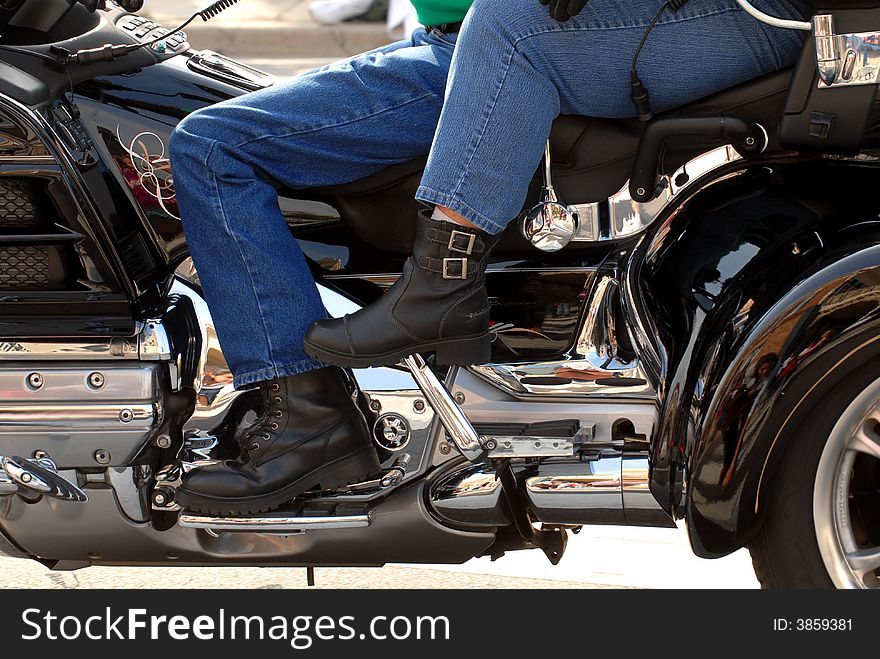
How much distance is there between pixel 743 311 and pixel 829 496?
0.38 meters

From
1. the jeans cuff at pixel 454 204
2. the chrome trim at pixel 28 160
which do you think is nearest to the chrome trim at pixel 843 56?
the jeans cuff at pixel 454 204

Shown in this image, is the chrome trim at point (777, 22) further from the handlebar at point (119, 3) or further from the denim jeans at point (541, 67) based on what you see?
the handlebar at point (119, 3)

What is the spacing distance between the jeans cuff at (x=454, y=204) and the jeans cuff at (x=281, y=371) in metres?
0.40

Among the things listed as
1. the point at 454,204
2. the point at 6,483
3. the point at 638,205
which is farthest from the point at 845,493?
the point at 6,483

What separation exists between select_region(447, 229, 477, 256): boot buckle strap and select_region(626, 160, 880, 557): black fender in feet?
1.14

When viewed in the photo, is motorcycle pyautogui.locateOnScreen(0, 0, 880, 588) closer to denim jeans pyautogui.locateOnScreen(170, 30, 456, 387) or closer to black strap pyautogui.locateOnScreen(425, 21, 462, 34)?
denim jeans pyautogui.locateOnScreen(170, 30, 456, 387)

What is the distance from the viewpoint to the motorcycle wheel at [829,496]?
1962 mm

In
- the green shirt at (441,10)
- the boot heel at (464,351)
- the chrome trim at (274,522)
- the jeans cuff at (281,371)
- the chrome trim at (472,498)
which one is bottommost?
the chrome trim at (274,522)

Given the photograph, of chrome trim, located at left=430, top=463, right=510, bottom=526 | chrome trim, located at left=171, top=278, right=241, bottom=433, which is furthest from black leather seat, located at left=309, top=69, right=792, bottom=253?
chrome trim, located at left=430, top=463, right=510, bottom=526

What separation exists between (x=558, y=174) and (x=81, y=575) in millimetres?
1611

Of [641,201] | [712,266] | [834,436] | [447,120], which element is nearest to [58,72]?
[447,120]

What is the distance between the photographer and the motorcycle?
1.95m

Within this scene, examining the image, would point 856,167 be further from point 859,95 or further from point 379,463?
point 379,463

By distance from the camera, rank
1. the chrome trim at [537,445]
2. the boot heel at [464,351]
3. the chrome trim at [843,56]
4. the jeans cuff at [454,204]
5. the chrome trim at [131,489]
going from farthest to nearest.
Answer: the chrome trim at [131,489]
the chrome trim at [537,445]
the boot heel at [464,351]
the jeans cuff at [454,204]
the chrome trim at [843,56]
